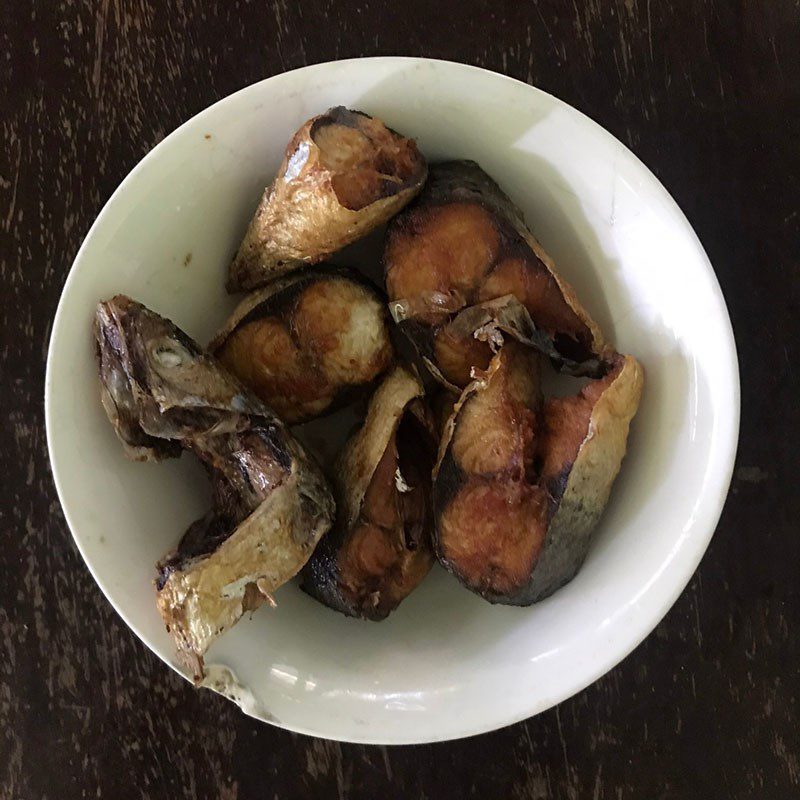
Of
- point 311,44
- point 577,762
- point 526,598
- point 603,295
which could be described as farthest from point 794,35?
point 577,762

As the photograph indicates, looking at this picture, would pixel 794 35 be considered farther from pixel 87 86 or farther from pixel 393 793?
pixel 393 793

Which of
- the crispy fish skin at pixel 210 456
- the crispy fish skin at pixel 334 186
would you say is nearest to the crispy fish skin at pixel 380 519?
the crispy fish skin at pixel 210 456

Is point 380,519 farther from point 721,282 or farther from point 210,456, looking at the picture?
point 721,282

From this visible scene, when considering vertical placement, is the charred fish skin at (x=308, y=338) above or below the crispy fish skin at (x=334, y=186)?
below

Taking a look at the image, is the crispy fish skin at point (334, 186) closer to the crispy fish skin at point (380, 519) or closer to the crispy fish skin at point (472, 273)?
the crispy fish skin at point (472, 273)

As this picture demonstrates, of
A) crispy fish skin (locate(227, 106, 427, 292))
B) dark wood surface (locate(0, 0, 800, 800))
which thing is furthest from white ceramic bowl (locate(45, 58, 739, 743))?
dark wood surface (locate(0, 0, 800, 800))

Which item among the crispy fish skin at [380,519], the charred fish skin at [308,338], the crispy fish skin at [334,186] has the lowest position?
the crispy fish skin at [380,519]
